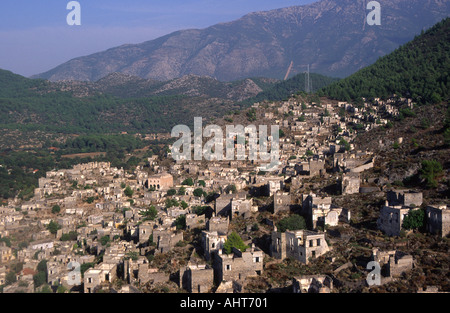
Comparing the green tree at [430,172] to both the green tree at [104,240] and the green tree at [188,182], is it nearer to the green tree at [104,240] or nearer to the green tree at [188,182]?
the green tree at [104,240]

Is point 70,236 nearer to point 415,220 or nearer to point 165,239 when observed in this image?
point 165,239

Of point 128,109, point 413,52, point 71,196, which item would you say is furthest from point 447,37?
point 128,109

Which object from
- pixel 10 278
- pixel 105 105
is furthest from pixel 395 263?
pixel 105 105

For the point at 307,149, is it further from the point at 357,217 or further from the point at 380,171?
the point at 357,217

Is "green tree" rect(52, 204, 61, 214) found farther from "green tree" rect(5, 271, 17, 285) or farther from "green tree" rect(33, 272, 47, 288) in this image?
"green tree" rect(33, 272, 47, 288)

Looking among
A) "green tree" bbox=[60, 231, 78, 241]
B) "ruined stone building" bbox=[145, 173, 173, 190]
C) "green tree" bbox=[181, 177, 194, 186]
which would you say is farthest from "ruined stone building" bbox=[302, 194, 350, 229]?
"ruined stone building" bbox=[145, 173, 173, 190]

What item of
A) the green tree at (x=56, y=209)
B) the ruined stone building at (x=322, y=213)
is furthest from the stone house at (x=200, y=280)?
the green tree at (x=56, y=209)
